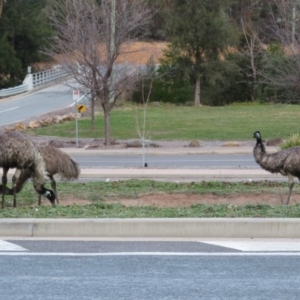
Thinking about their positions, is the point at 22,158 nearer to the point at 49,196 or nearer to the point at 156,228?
the point at 49,196

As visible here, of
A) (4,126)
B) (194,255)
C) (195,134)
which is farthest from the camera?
(4,126)

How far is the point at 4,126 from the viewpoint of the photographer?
3672 cm

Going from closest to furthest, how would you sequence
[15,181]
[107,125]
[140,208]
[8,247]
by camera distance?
[8,247], [140,208], [15,181], [107,125]

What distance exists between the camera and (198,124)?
38062 mm

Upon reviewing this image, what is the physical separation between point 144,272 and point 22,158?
5569mm

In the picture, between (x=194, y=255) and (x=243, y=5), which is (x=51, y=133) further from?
(x=243, y=5)

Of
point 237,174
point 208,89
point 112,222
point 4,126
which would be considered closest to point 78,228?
point 112,222

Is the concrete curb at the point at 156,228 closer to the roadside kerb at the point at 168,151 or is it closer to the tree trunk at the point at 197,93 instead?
the roadside kerb at the point at 168,151

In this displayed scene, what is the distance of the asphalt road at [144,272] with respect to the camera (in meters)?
7.13

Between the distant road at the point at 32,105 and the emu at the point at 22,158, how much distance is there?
25811mm

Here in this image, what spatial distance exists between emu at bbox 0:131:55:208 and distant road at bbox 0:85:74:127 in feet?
84.7

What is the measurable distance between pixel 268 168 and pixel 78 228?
19.8 ft

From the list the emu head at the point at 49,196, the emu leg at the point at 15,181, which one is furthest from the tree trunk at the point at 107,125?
the emu head at the point at 49,196

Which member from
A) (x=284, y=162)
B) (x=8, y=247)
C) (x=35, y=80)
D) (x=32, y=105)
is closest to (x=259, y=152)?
(x=284, y=162)
